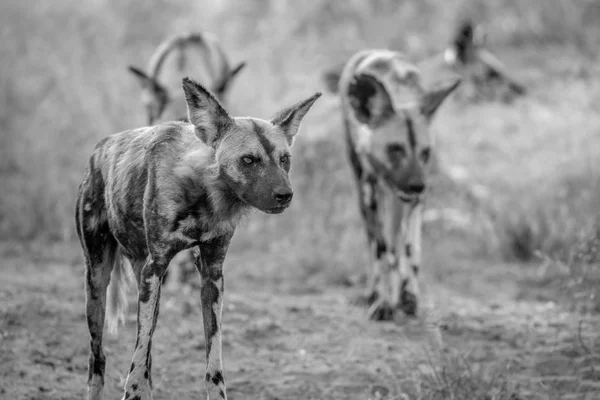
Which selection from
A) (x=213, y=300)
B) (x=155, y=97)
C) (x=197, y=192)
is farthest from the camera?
(x=155, y=97)

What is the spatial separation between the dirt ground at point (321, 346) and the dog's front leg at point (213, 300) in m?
0.69

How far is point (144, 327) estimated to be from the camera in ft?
10.6

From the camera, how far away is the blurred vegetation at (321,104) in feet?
26.7

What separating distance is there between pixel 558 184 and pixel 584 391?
491cm

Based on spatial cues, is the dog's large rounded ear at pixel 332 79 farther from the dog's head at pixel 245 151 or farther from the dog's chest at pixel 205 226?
the dog's chest at pixel 205 226

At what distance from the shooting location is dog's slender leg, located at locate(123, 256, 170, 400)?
321 cm

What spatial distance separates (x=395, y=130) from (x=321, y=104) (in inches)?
200

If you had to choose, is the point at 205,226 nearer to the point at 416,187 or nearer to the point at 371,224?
the point at 416,187

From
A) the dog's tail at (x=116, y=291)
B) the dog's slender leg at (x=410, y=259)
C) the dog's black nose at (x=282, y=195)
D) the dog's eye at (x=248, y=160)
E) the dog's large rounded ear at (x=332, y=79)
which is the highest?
the dog's large rounded ear at (x=332, y=79)

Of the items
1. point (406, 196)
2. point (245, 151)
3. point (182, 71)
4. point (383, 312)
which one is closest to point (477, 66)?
point (182, 71)

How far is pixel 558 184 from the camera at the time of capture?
8.58 metres

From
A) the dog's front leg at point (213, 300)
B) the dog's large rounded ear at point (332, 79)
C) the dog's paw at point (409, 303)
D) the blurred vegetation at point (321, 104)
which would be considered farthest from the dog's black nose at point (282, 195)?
the dog's large rounded ear at point (332, 79)

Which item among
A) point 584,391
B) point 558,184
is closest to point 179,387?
point 584,391

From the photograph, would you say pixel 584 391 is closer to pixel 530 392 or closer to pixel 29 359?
pixel 530 392
